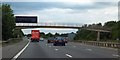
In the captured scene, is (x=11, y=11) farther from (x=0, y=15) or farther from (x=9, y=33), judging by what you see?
(x=0, y=15)

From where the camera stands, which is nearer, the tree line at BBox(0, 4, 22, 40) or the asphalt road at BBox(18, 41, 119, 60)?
the asphalt road at BBox(18, 41, 119, 60)

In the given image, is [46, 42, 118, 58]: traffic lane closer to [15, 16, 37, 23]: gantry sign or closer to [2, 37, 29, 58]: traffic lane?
[2, 37, 29, 58]: traffic lane

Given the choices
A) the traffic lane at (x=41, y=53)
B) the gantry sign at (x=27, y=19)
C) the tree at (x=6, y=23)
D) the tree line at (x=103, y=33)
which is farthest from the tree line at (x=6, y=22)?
the tree line at (x=103, y=33)

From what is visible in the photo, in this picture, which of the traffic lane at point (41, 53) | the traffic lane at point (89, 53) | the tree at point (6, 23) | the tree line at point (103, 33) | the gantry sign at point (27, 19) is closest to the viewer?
the traffic lane at point (89, 53)

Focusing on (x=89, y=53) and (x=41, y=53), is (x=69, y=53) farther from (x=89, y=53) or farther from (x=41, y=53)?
(x=41, y=53)

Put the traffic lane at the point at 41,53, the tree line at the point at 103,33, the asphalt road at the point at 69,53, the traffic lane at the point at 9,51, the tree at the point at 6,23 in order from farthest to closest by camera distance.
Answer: the tree line at the point at 103,33
the tree at the point at 6,23
the traffic lane at the point at 41,53
the asphalt road at the point at 69,53
the traffic lane at the point at 9,51

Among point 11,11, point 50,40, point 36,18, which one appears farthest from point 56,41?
point 36,18

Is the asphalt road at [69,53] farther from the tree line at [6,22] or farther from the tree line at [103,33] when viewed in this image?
the tree line at [103,33]

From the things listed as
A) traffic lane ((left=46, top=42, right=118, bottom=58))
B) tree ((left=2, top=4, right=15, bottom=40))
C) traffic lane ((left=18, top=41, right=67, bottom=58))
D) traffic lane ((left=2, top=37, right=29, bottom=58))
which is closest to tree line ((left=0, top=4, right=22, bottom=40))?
tree ((left=2, top=4, right=15, bottom=40))

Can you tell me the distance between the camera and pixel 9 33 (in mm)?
87750

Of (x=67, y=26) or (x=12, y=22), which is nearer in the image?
(x=12, y=22)

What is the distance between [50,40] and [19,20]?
82.1 ft

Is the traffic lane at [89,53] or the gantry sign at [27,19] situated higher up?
the gantry sign at [27,19]

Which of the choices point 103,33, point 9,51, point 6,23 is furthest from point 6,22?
point 103,33
